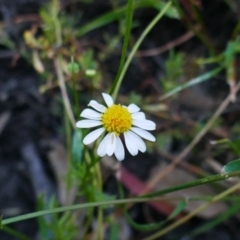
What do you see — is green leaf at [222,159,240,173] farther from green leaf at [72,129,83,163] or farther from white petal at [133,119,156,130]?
green leaf at [72,129,83,163]

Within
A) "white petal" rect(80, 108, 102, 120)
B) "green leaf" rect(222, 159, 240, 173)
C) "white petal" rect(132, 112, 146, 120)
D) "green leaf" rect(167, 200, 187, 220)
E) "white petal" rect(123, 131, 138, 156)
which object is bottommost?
"green leaf" rect(222, 159, 240, 173)

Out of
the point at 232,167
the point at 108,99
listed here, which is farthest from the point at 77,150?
the point at 232,167

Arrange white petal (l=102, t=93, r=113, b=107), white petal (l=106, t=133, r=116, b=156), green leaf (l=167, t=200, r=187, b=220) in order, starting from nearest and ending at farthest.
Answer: white petal (l=106, t=133, r=116, b=156)
white petal (l=102, t=93, r=113, b=107)
green leaf (l=167, t=200, r=187, b=220)

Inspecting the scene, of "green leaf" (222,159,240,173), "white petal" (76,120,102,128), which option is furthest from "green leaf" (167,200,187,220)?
"white petal" (76,120,102,128)

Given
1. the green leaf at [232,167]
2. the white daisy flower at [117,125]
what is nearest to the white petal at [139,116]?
the white daisy flower at [117,125]

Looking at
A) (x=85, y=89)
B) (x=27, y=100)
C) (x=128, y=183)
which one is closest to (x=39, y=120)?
(x=27, y=100)

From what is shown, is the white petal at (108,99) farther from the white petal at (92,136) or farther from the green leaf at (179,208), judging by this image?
the green leaf at (179,208)

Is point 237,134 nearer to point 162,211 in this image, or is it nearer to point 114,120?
point 162,211
